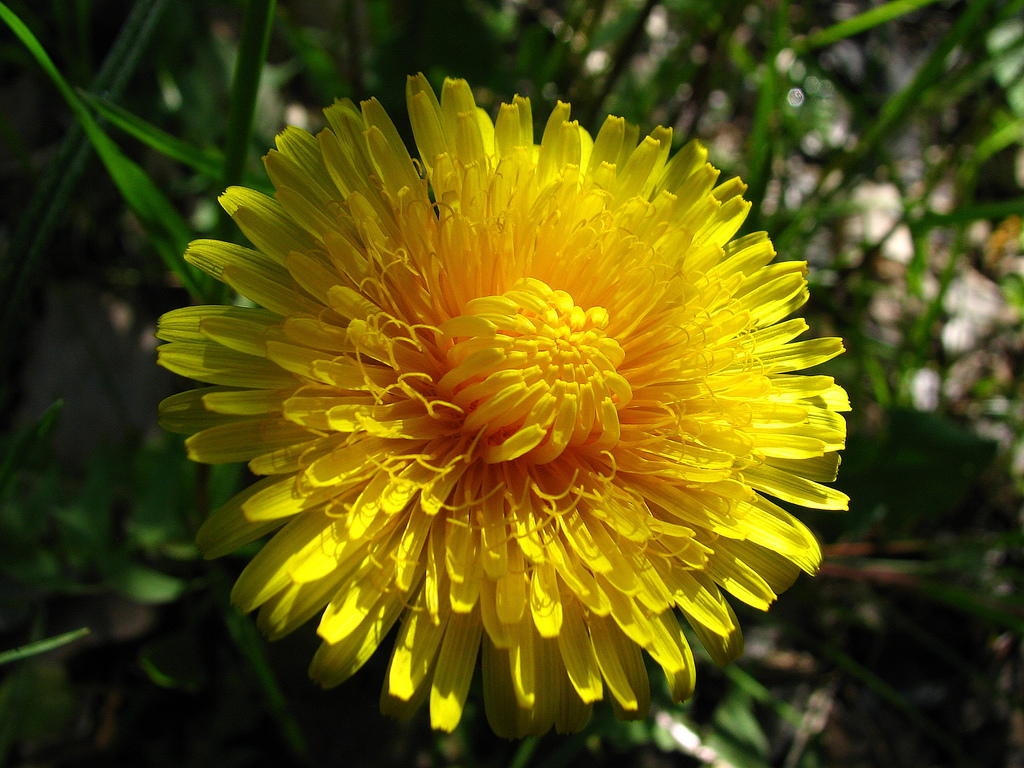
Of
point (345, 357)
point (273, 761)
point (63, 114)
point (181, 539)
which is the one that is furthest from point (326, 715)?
point (63, 114)

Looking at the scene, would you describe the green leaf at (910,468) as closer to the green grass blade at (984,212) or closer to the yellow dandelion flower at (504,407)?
the green grass blade at (984,212)

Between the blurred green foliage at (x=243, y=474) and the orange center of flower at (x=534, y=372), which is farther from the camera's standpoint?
the blurred green foliage at (x=243, y=474)

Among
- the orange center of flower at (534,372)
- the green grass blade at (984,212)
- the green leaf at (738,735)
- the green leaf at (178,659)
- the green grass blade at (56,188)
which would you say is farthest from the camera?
the green leaf at (738,735)

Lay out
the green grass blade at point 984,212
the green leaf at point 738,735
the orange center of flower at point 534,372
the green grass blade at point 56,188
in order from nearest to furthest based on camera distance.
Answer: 1. the orange center of flower at point 534,372
2. the green grass blade at point 56,188
3. the green grass blade at point 984,212
4. the green leaf at point 738,735

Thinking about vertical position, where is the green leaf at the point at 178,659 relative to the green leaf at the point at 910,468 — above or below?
above

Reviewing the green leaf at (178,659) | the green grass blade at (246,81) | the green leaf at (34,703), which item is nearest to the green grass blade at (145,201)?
the green grass blade at (246,81)

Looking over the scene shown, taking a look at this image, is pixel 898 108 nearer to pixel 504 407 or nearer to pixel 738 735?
pixel 504 407

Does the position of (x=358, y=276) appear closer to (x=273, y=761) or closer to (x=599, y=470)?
(x=599, y=470)

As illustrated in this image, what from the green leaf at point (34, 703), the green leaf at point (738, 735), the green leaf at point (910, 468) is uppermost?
the green leaf at point (34, 703)

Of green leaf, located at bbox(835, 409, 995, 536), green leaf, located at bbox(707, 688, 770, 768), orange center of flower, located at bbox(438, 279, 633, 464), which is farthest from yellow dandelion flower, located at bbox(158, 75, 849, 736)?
green leaf, located at bbox(707, 688, 770, 768)
